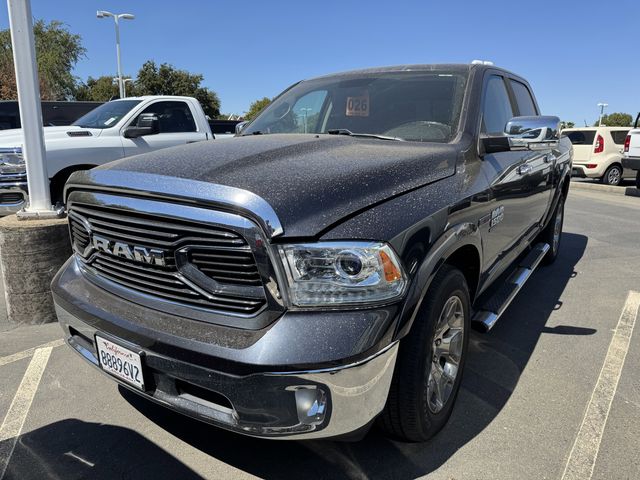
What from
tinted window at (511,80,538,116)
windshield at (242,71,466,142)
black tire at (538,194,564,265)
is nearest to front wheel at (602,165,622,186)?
black tire at (538,194,564,265)

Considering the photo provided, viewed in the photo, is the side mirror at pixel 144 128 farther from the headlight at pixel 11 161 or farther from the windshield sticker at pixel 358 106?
the windshield sticker at pixel 358 106

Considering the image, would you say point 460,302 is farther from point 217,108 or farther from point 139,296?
point 217,108

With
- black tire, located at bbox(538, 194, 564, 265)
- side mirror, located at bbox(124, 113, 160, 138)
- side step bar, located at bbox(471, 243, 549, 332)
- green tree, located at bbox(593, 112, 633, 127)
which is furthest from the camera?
green tree, located at bbox(593, 112, 633, 127)

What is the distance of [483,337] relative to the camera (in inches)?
149

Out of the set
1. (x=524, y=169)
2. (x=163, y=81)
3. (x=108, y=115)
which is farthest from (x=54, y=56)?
(x=524, y=169)

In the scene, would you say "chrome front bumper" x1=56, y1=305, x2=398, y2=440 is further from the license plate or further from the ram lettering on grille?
the ram lettering on grille

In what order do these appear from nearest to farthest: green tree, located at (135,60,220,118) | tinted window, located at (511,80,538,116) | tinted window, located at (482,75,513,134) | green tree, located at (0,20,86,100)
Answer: tinted window, located at (482,75,513,134) < tinted window, located at (511,80,538,116) < green tree, located at (0,20,86,100) < green tree, located at (135,60,220,118)

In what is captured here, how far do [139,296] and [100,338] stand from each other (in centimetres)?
27

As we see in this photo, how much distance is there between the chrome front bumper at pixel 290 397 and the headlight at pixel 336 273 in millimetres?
232

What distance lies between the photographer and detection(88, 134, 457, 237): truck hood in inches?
74.2

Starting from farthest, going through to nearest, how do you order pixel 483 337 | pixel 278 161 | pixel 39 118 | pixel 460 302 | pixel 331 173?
pixel 39 118
pixel 483 337
pixel 460 302
pixel 278 161
pixel 331 173

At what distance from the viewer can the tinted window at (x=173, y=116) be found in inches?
292

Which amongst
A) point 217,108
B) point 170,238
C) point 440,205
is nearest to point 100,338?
point 170,238

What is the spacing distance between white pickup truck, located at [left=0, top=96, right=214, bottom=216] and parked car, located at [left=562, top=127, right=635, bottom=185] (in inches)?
461
